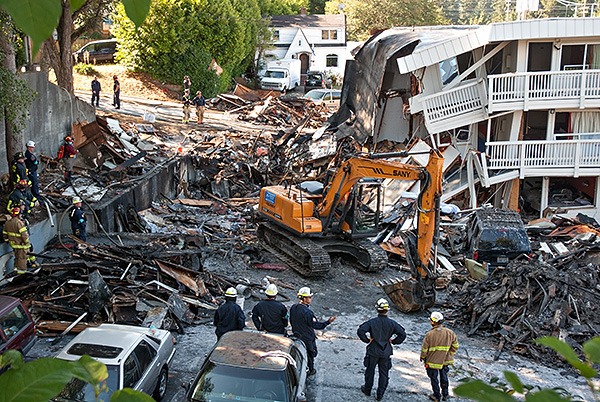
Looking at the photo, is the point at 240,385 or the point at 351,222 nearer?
the point at 240,385

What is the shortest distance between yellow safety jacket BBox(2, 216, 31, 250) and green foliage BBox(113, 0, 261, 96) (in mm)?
A: 25801

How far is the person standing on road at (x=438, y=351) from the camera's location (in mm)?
10672

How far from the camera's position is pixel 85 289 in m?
13.8

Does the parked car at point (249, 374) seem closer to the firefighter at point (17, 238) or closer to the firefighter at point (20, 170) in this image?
the firefighter at point (17, 238)

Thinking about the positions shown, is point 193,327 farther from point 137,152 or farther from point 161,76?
point 161,76

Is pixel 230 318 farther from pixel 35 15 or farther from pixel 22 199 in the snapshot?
pixel 35 15

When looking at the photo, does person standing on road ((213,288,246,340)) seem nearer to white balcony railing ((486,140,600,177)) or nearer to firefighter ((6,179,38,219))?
firefighter ((6,179,38,219))

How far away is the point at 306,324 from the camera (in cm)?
1144

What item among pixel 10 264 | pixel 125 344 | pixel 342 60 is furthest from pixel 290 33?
pixel 125 344

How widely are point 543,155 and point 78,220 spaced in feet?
55.6

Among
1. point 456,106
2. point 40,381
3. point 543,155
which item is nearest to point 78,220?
point 456,106

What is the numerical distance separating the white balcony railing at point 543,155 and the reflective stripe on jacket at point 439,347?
15963 mm

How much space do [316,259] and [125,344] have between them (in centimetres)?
798

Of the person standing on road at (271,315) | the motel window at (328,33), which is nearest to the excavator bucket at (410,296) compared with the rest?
the person standing on road at (271,315)
